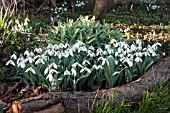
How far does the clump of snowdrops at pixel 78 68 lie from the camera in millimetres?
3096

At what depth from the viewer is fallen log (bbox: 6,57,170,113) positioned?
8.45 ft

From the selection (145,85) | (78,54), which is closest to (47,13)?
(78,54)

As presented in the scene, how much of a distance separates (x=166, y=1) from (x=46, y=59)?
6698mm

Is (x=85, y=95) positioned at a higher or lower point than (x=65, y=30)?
lower

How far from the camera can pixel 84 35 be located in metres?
4.25

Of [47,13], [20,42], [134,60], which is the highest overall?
[47,13]

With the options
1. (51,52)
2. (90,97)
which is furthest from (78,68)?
(90,97)

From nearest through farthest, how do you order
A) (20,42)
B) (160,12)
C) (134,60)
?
(134,60)
(20,42)
(160,12)

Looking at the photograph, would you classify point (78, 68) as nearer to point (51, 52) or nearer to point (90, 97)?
point (51, 52)

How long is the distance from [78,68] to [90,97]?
0.51m

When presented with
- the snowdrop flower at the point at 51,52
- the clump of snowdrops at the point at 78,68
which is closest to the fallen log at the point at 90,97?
the clump of snowdrops at the point at 78,68

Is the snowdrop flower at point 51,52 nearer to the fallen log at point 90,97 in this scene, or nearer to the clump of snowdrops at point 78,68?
Answer: the clump of snowdrops at point 78,68

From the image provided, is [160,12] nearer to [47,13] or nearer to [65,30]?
[47,13]

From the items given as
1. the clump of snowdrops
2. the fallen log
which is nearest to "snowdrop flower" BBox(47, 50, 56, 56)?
the clump of snowdrops
